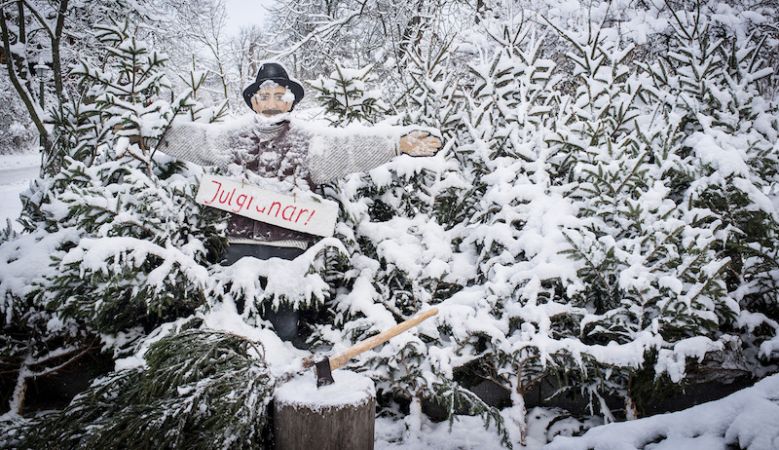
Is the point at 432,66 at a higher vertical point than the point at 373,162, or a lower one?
higher

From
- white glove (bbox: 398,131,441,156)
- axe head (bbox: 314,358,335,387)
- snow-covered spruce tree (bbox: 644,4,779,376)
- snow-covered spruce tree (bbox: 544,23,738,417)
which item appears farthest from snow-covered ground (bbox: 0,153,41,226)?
snow-covered spruce tree (bbox: 644,4,779,376)

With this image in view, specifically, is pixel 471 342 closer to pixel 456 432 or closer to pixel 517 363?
pixel 517 363

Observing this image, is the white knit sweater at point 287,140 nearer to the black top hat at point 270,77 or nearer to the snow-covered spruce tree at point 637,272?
the black top hat at point 270,77

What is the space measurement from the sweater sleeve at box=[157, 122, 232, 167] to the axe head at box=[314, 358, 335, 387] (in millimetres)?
1534

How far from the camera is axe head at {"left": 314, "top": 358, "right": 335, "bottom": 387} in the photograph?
75.0 inches

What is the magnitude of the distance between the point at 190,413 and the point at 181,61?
11.2 meters

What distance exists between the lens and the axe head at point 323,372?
1904mm

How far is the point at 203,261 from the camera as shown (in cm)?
300

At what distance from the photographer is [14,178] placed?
15.9 meters

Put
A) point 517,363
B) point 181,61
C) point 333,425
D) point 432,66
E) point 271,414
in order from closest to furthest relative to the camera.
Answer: point 333,425 < point 271,414 < point 517,363 < point 432,66 < point 181,61

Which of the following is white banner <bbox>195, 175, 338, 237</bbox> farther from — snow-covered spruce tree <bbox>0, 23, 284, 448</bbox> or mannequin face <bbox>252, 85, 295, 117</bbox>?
mannequin face <bbox>252, 85, 295, 117</bbox>

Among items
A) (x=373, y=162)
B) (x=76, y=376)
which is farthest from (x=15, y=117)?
(x=373, y=162)

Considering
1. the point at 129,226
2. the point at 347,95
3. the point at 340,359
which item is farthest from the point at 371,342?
the point at 347,95

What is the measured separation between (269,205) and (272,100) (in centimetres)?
71
